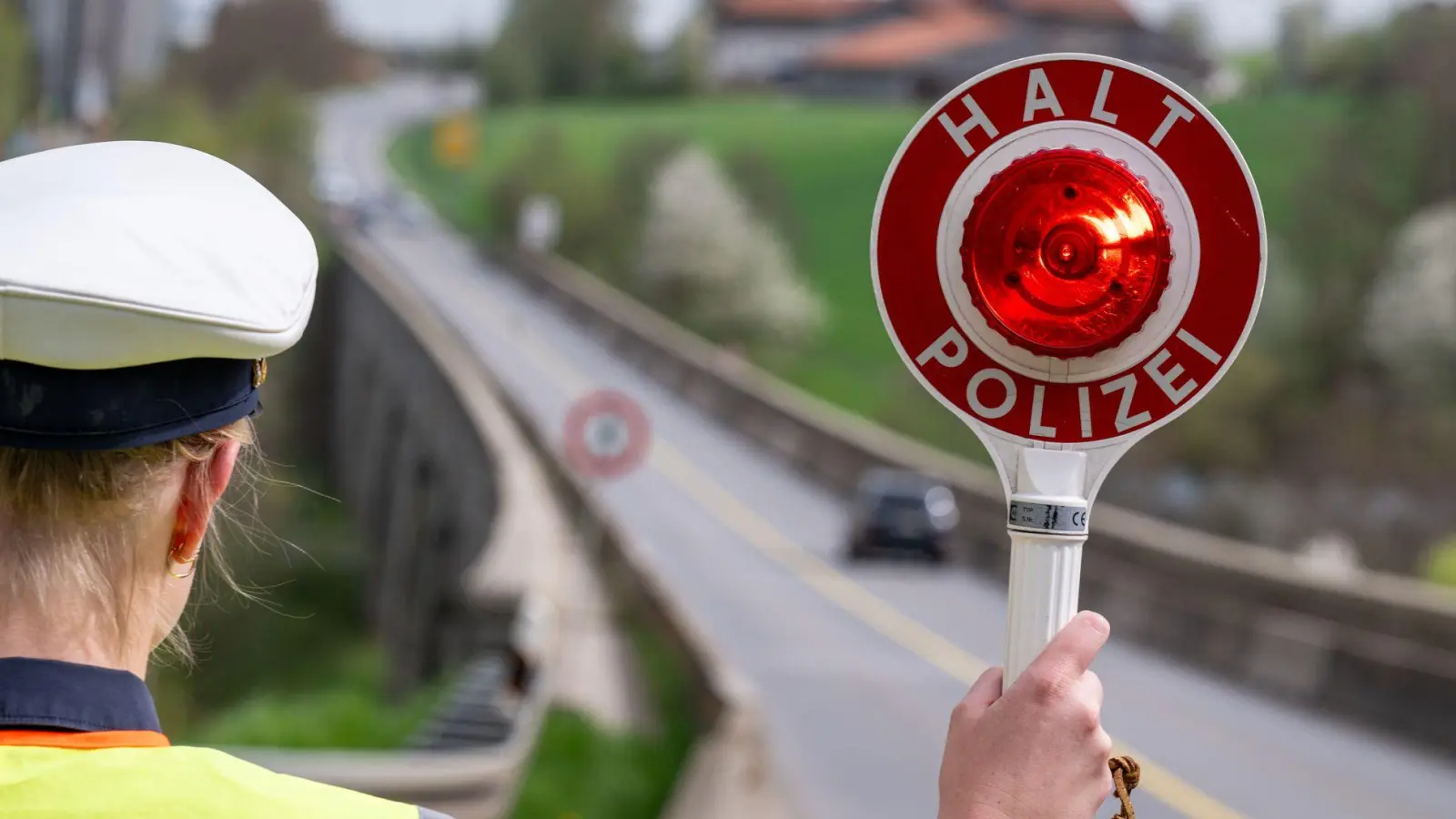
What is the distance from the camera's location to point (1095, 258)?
5.37 feet

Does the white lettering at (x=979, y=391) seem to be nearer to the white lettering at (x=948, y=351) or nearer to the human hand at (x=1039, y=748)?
the white lettering at (x=948, y=351)

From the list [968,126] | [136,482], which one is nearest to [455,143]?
[968,126]

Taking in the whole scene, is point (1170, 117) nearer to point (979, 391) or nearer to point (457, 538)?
point (979, 391)

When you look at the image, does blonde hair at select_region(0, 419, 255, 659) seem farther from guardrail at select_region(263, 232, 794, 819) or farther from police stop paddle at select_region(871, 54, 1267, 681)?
guardrail at select_region(263, 232, 794, 819)

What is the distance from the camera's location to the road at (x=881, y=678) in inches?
575

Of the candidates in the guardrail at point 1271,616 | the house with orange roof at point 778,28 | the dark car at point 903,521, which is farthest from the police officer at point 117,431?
the house with orange roof at point 778,28

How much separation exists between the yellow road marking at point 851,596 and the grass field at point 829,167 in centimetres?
1804

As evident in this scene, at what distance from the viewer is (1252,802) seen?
46.8 ft

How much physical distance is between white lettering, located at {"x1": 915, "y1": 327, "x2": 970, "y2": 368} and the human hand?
0.29 m

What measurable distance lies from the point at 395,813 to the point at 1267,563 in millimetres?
19630

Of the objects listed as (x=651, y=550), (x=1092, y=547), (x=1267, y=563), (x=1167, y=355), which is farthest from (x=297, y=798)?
(x=651, y=550)

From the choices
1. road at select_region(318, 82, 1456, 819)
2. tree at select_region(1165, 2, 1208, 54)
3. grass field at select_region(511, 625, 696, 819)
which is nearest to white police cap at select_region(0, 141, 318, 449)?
grass field at select_region(511, 625, 696, 819)

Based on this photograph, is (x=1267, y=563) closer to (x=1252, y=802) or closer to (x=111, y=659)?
(x=1252, y=802)

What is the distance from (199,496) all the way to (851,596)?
2498 centimetres
